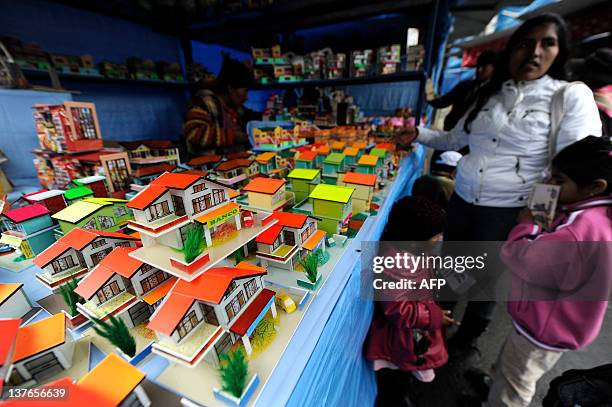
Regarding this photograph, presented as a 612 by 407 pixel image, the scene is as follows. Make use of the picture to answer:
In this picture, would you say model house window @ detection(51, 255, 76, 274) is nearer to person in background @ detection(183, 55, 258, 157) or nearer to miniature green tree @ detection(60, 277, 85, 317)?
miniature green tree @ detection(60, 277, 85, 317)

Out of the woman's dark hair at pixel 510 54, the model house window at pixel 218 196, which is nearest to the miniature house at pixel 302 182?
the model house window at pixel 218 196

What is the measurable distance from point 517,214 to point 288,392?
174 centimetres

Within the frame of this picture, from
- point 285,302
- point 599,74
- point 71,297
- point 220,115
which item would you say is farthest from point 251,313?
point 599,74

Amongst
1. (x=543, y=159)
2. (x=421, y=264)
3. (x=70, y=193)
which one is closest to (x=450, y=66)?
Answer: (x=543, y=159)

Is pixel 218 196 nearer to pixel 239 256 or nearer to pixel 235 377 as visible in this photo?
pixel 239 256

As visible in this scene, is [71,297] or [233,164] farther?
[233,164]

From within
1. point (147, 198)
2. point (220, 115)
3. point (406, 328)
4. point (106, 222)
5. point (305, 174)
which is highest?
point (220, 115)

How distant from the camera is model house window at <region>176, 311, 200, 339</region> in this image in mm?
637

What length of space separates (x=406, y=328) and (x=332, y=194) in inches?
31.5

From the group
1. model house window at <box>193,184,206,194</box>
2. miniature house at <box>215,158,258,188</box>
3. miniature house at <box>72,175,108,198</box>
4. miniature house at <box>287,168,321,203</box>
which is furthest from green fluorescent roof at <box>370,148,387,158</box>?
miniature house at <box>72,175,108,198</box>

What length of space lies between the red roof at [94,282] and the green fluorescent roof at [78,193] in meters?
0.76

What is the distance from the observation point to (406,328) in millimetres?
1278

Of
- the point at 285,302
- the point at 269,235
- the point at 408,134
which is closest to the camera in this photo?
the point at 285,302

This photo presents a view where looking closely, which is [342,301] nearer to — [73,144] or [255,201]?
[255,201]
